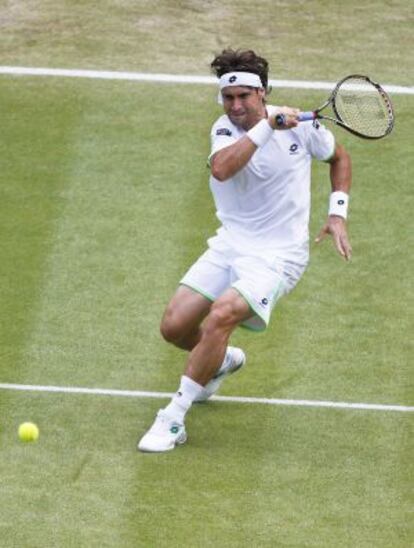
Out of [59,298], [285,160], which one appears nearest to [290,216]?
[285,160]

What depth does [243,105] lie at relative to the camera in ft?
46.2

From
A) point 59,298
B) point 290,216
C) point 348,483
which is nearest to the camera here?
point 348,483

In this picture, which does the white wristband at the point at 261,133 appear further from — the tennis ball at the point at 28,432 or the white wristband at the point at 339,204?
the tennis ball at the point at 28,432

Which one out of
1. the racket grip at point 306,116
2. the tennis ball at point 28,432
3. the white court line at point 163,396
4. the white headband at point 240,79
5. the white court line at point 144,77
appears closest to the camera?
the racket grip at point 306,116

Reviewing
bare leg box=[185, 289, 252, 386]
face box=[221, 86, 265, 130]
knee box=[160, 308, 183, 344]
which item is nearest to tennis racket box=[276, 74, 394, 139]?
face box=[221, 86, 265, 130]

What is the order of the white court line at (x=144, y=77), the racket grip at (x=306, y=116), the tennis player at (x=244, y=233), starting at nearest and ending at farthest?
1. the racket grip at (x=306, y=116)
2. the tennis player at (x=244, y=233)
3. the white court line at (x=144, y=77)

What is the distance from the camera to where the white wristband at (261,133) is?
44.7ft

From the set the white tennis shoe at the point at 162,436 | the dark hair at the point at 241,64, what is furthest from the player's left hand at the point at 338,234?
the white tennis shoe at the point at 162,436

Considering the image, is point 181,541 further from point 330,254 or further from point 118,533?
point 330,254

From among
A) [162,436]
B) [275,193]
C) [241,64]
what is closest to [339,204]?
[275,193]

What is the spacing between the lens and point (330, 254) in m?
17.1

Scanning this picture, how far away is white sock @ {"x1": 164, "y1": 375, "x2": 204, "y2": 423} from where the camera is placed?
1408 centimetres

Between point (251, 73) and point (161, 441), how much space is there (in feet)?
8.80

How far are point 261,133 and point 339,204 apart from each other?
1.05 meters
